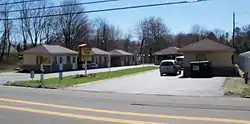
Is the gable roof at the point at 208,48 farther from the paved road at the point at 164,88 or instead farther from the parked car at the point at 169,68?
the paved road at the point at 164,88

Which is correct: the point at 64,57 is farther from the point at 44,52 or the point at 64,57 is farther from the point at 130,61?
the point at 130,61

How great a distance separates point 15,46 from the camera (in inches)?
3563

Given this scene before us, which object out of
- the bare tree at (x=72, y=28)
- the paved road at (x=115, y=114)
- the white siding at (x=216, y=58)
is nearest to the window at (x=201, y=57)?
the white siding at (x=216, y=58)

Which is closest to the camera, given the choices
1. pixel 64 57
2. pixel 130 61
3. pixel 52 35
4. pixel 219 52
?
pixel 219 52

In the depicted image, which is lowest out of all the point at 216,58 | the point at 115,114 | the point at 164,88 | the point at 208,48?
the point at 164,88

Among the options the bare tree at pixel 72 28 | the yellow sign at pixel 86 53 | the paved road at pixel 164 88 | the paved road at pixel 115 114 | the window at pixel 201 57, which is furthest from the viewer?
the bare tree at pixel 72 28

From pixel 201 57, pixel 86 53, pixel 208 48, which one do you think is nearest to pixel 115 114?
pixel 86 53

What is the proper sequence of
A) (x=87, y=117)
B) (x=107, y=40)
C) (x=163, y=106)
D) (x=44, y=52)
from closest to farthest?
(x=87, y=117), (x=163, y=106), (x=44, y=52), (x=107, y=40)

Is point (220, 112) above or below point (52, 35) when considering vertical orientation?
below

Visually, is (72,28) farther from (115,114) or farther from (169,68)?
(115,114)

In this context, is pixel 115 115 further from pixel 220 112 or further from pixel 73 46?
pixel 73 46

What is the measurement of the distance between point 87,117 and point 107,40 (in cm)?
10654

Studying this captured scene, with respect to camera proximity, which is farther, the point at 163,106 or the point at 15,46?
the point at 15,46

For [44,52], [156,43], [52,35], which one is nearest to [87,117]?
[44,52]
